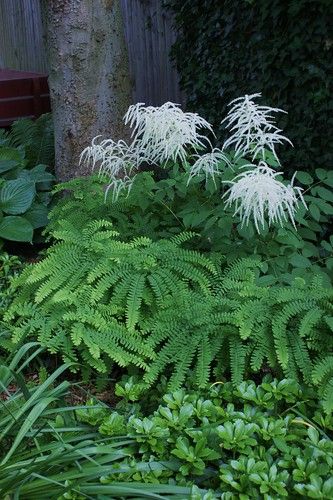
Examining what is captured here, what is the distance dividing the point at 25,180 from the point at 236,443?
132 inches

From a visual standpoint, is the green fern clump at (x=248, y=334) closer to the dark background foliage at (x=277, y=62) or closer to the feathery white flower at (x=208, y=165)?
the feathery white flower at (x=208, y=165)

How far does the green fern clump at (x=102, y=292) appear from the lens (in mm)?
3268

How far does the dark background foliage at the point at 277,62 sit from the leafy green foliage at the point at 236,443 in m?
2.57

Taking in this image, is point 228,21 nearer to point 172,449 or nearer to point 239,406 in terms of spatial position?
point 239,406

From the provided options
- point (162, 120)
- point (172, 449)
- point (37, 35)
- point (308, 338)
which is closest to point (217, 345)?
point (308, 338)

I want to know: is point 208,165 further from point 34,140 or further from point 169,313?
point 34,140

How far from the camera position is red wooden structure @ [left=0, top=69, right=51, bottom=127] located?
25.2ft

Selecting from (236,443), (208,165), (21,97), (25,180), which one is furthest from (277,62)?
(21,97)

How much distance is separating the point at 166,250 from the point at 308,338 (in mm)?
940

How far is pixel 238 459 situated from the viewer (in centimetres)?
248

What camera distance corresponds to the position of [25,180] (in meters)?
5.24

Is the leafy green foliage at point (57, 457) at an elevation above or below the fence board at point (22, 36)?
below

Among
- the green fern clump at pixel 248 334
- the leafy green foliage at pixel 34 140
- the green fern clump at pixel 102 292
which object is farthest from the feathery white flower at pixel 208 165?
the leafy green foliage at pixel 34 140

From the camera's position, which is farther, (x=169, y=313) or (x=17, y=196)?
(x=17, y=196)
